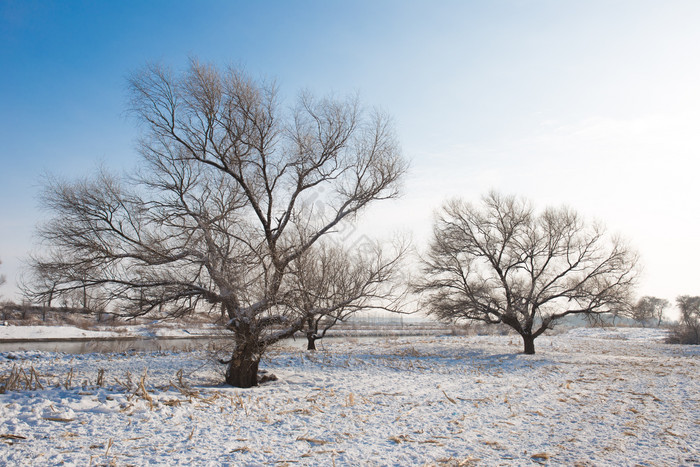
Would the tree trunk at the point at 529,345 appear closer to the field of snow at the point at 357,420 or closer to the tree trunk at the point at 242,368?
the field of snow at the point at 357,420

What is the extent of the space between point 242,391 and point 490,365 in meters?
9.23

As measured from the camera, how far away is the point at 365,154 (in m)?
12.3

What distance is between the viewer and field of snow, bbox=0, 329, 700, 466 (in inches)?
193

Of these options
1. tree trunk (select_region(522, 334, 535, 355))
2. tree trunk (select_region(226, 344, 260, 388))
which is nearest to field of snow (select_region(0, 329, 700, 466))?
tree trunk (select_region(226, 344, 260, 388))

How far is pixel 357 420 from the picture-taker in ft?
22.0

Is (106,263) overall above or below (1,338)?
above

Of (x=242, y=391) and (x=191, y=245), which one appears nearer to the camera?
(x=242, y=391)

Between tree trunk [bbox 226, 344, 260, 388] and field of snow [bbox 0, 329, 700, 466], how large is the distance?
49 centimetres

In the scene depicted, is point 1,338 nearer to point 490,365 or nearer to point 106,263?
point 106,263

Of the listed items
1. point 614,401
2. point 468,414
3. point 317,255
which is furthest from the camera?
point 317,255

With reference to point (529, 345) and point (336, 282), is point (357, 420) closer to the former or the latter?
point (336, 282)

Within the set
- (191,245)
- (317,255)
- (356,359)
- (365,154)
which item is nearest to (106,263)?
(191,245)

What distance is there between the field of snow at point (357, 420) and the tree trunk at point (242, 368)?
49 centimetres

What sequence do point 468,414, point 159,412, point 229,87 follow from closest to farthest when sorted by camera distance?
point 159,412 < point 468,414 < point 229,87
